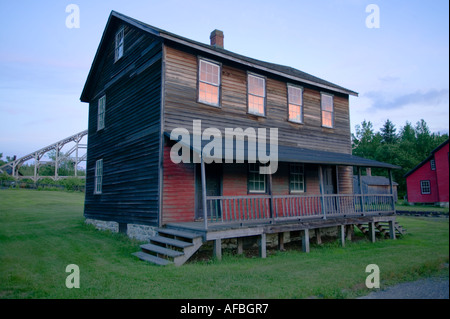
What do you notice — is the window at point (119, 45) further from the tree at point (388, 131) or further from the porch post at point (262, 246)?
the tree at point (388, 131)

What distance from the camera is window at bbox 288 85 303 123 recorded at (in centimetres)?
1426

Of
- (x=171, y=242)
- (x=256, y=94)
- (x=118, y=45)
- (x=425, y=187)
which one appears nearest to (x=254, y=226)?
(x=171, y=242)

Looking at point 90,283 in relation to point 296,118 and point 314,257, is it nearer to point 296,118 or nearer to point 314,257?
point 314,257

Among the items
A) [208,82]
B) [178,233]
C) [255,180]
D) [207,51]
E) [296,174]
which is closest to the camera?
[178,233]

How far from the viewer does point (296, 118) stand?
14.4 meters

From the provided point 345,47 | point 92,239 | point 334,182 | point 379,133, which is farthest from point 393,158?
point 92,239

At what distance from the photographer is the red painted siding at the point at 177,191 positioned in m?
10.1

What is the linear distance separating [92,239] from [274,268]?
24.3 feet

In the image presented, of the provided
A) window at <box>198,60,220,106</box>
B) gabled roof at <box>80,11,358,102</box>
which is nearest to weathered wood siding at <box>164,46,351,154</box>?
window at <box>198,60,220,106</box>

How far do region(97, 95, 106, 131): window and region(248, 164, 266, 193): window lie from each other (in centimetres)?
745

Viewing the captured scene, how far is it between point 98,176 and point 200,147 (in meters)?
8.13

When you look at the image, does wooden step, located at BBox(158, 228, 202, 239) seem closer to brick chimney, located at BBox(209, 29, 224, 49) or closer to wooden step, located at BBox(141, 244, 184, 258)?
wooden step, located at BBox(141, 244, 184, 258)

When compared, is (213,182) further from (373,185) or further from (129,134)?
(373,185)

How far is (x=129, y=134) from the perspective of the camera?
1238cm
